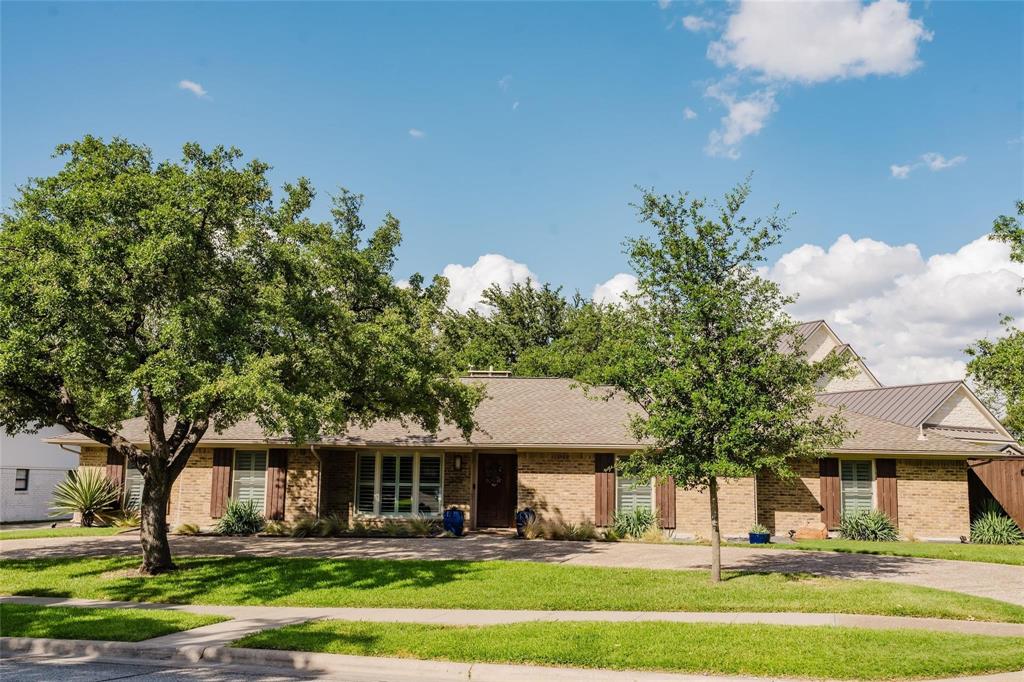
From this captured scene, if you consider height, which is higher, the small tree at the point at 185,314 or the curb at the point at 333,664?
the small tree at the point at 185,314

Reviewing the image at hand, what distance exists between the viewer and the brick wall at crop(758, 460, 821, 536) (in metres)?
22.2

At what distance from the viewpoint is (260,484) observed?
76.8 ft

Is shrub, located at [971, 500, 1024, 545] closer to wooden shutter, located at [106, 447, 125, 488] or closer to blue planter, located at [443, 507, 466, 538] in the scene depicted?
blue planter, located at [443, 507, 466, 538]

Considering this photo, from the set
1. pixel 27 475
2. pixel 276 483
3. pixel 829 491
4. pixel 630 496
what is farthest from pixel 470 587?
pixel 27 475

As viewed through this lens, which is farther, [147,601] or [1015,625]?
[147,601]

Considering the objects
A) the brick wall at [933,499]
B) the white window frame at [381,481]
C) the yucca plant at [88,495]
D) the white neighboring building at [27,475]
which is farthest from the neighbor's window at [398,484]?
the white neighboring building at [27,475]

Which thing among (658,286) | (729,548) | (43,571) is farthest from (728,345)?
(43,571)

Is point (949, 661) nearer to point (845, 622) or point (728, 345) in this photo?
point (845, 622)

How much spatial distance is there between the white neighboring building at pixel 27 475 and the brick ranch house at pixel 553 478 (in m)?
8.15

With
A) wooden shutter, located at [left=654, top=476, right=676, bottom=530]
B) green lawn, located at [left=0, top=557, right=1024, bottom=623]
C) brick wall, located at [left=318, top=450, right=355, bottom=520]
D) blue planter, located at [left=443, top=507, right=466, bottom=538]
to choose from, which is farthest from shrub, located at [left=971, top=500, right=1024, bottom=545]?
brick wall, located at [left=318, top=450, right=355, bottom=520]

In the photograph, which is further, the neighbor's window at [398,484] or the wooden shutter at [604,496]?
the neighbor's window at [398,484]

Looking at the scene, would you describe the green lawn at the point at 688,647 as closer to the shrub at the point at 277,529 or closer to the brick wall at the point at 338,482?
the shrub at the point at 277,529

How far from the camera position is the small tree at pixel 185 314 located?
13.2 meters

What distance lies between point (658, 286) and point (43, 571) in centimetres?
1371
